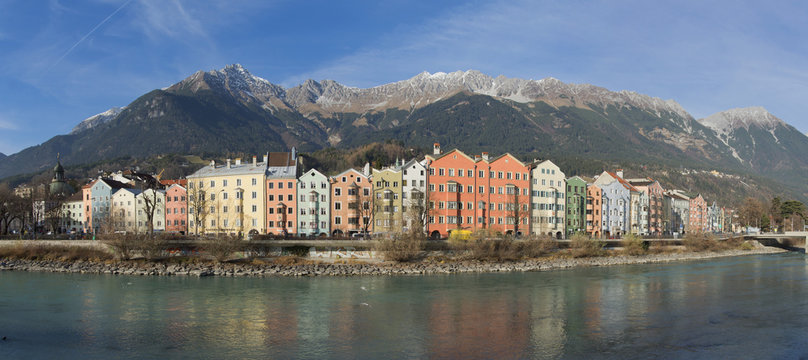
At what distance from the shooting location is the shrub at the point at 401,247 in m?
59.0

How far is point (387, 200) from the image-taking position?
75.8 meters

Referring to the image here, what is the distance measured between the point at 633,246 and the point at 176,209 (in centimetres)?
6591

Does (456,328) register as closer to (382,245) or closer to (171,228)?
(382,245)

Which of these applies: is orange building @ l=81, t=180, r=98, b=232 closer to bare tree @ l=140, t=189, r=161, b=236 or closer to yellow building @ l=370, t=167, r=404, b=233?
bare tree @ l=140, t=189, r=161, b=236

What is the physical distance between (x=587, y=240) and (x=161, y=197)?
6376 centimetres

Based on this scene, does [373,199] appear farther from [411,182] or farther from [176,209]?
[176,209]

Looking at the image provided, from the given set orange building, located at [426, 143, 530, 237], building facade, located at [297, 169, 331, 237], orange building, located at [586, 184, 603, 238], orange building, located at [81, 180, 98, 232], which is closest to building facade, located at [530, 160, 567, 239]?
orange building, located at [426, 143, 530, 237]

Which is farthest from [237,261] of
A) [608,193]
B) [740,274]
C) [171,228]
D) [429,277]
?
[608,193]

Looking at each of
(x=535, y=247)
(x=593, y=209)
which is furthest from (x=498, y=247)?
(x=593, y=209)

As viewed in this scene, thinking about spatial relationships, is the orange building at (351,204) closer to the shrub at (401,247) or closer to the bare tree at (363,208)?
the bare tree at (363,208)

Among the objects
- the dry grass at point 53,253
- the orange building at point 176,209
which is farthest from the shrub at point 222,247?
the orange building at point 176,209

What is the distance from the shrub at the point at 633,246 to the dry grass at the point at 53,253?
63725 millimetres

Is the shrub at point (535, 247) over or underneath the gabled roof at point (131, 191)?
underneath

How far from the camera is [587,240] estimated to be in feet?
236
